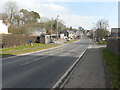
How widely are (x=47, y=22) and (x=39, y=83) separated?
113300 millimetres

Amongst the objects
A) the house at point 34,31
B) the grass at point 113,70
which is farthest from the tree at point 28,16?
the grass at point 113,70

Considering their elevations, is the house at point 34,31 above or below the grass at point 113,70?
above

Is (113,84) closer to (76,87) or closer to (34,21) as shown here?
(76,87)

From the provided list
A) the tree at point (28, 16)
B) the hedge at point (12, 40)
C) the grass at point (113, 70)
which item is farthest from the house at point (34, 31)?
the grass at point (113, 70)

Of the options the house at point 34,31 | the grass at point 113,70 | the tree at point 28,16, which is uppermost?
the tree at point 28,16

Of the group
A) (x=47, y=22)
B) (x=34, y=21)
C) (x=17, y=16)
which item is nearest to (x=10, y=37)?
(x=17, y=16)

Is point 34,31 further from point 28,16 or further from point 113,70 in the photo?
point 113,70

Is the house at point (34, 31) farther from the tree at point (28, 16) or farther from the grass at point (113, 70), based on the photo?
the grass at point (113, 70)

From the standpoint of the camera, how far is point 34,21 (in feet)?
334

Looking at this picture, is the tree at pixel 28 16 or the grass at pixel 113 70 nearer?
the grass at pixel 113 70

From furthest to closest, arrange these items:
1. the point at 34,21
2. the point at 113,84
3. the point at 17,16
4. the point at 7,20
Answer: the point at 34,21
the point at 17,16
the point at 7,20
the point at 113,84

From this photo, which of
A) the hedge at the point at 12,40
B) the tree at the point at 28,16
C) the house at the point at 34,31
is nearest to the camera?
the hedge at the point at 12,40

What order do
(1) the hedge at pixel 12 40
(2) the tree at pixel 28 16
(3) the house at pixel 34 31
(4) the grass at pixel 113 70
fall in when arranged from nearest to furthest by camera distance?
(4) the grass at pixel 113 70 → (1) the hedge at pixel 12 40 → (3) the house at pixel 34 31 → (2) the tree at pixel 28 16

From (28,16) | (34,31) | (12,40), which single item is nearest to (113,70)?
(12,40)
